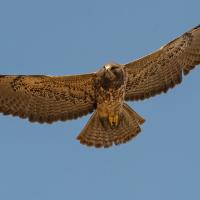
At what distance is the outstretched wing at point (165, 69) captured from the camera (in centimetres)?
2628

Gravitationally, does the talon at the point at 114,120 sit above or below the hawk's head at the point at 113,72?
below

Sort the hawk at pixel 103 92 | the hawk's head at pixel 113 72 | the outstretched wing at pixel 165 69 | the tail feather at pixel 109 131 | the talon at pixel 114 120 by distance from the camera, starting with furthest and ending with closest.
A: 1. the outstretched wing at pixel 165 69
2. the tail feather at pixel 109 131
3. the talon at pixel 114 120
4. the hawk at pixel 103 92
5. the hawk's head at pixel 113 72

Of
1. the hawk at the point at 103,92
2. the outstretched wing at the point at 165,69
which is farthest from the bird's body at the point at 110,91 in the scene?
the outstretched wing at the point at 165,69

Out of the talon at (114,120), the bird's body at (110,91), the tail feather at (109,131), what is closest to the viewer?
the bird's body at (110,91)

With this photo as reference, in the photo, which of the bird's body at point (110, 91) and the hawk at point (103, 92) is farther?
the hawk at point (103, 92)

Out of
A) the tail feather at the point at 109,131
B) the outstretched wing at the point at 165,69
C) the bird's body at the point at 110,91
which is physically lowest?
the tail feather at the point at 109,131

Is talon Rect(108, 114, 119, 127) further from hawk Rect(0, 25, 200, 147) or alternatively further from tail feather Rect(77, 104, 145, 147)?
tail feather Rect(77, 104, 145, 147)

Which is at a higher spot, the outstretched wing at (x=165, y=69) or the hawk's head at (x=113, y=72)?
the outstretched wing at (x=165, y=69)

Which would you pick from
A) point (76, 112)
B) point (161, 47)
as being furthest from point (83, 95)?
point (161, 47)

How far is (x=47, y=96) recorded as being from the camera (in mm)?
26078

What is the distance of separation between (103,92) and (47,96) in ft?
4.49

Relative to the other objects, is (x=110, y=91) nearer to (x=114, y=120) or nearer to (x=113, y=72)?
(x=113, y=72)

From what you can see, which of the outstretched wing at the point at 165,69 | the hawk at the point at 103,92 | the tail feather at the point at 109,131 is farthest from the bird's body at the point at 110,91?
the outstretched wing at the point at 165,69

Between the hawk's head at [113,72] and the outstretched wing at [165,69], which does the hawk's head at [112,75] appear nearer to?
the hawk's head at [113,72]
